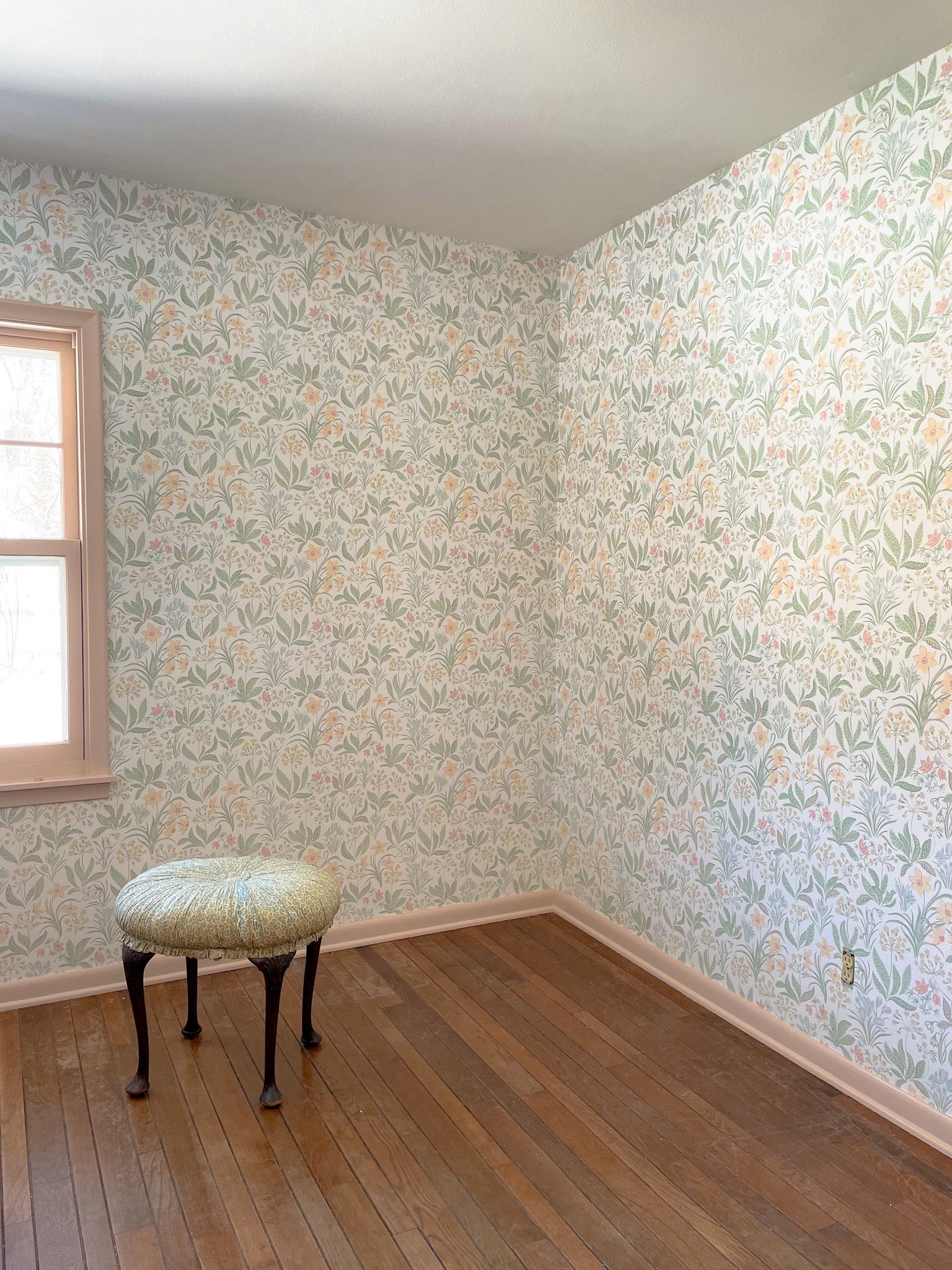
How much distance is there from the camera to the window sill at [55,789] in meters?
3.02

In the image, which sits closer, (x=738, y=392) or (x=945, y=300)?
(x=945, y=300)

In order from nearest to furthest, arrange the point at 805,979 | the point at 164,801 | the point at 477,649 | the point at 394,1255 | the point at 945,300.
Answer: the point at 394,1255
the point at 945,300
the point at 805,979
the point at 164,801
the point at 477,649

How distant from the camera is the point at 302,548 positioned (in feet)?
11.2

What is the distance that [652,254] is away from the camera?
10.9 feet

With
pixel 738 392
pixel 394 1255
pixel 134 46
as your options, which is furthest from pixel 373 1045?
pixel 134 46

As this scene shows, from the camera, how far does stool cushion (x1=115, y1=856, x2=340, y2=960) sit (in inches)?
95.0

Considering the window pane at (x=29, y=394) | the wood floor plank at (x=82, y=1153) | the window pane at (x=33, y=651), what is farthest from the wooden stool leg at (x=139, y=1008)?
the window pane at (x=29, y=394)

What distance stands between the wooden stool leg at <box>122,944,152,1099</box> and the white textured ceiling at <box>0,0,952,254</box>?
7.16 feet

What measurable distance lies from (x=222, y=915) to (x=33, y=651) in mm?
1219

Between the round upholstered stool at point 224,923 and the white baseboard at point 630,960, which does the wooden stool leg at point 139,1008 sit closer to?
the round upholstered stool at point 224,923

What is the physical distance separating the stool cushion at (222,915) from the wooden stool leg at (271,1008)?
0.02 metres

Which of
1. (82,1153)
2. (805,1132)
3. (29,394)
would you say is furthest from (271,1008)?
(29,394)

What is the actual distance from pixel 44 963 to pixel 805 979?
2.30 metres

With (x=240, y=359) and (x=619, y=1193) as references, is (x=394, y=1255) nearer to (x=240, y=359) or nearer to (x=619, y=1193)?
(x=619, y=1193)
